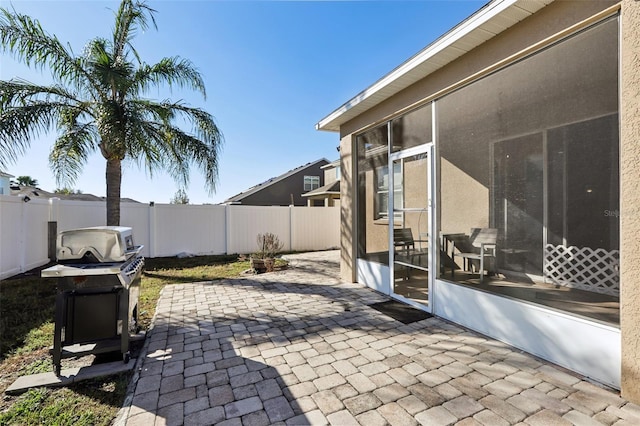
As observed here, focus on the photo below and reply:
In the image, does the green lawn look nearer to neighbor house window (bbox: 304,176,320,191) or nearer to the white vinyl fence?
the white vinyl fence

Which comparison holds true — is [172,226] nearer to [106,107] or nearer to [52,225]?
[52,225]

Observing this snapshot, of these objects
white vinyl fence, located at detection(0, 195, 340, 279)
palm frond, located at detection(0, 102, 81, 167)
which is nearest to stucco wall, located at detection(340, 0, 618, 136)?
palm frond, located at detection(0, 102, 81, 167)

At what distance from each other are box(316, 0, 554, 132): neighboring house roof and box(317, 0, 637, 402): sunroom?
0.05 feet

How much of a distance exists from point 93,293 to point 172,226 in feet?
26.7

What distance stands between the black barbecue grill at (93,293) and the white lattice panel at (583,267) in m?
4.72

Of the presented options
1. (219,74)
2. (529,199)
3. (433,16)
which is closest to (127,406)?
(529,199)

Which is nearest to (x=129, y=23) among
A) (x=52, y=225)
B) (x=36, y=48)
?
(x=36, y=48)

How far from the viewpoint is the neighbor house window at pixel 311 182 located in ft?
79.6

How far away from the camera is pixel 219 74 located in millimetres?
7953

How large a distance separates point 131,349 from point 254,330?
1.43 m

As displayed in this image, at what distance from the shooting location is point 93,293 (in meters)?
2.77

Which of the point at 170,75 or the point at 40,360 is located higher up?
the point at 170,75

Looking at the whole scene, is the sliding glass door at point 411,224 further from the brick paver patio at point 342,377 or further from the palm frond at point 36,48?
the palm frond at point 36,48

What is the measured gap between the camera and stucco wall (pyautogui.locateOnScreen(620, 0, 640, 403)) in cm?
216
